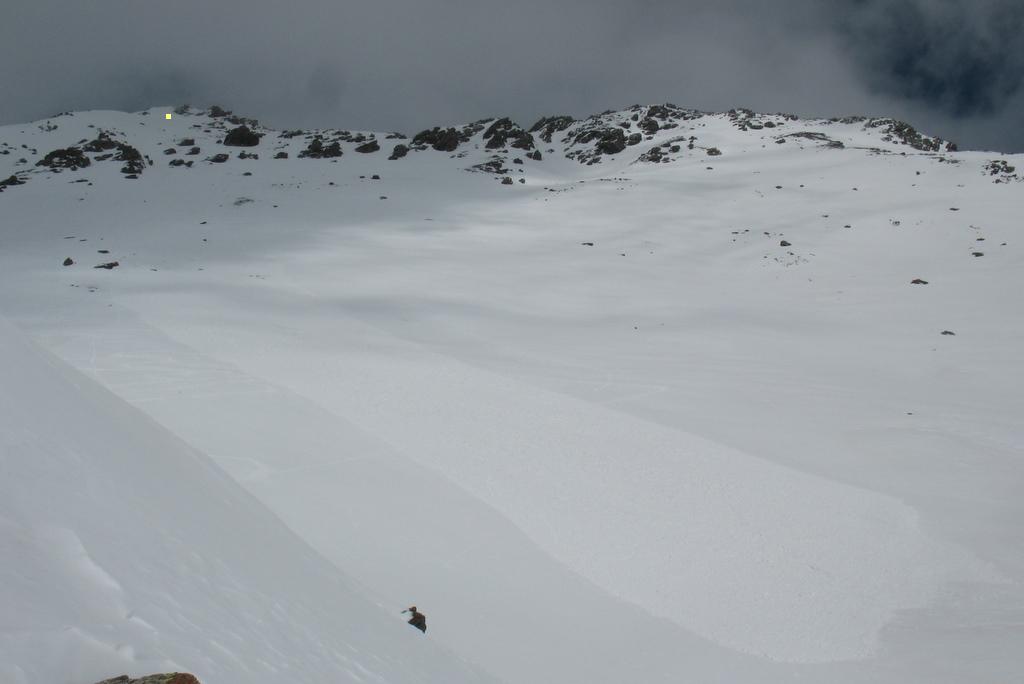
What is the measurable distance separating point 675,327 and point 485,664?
10.1m

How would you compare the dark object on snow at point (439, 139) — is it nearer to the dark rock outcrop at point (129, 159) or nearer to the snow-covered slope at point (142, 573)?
the dark rock outcrop at point (129, 159)

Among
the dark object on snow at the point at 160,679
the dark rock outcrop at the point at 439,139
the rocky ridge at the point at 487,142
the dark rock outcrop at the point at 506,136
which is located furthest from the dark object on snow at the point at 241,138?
the dark object on snow at the point at 160,679

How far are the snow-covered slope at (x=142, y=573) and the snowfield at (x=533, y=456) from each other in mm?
13

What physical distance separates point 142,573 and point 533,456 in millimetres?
4549

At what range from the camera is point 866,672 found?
12.2 feet

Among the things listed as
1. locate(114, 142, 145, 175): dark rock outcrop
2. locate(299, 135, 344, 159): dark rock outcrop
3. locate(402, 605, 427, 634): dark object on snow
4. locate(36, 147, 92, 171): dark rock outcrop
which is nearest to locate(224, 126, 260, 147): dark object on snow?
locate(299, 135, 344, 159): dark rock outcrop

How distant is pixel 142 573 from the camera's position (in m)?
1.82

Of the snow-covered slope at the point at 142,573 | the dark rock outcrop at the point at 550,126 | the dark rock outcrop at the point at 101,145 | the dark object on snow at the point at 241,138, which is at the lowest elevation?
the snow-covered slope at the point at 142,573

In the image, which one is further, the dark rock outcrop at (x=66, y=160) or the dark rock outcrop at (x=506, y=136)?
the dark rock outcrop at (x=506, y=136)

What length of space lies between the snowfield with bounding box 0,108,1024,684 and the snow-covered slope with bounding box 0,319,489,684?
13mm

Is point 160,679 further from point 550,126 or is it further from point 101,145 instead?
point 550,126

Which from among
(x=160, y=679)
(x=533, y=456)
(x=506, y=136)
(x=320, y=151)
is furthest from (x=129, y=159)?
(x=160, y=679)

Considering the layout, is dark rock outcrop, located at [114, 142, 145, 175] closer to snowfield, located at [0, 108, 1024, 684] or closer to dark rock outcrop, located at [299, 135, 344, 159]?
dark rock outcrop, located at [299, 135, 344, 159]

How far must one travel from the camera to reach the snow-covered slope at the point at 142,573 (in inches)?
56.7
